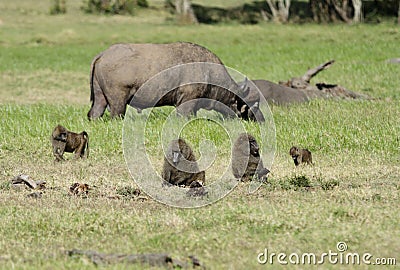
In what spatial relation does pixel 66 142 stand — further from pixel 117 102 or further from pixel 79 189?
pixel 117 102

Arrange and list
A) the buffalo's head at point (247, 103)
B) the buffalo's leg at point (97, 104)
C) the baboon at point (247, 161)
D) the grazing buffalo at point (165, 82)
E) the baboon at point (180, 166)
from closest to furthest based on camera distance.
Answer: the baboon at point (180, 166), the baboon at point (247, 161), the grazing buffalo at point (165, 82), the buffalo's head at point (247, 103), the buffalo's leg at point (97, 104)

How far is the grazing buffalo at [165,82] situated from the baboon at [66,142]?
2864 millimetres

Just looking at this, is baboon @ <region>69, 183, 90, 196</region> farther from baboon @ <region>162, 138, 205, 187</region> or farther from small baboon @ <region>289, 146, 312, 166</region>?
small baboon @ <region>289, 146, 312, 166</region>

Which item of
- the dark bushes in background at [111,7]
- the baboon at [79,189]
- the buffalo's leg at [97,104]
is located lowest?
the dark bushes in background at [111,7]

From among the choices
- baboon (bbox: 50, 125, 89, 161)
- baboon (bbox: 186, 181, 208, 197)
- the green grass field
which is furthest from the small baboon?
baboon (bbox: 50, 125, 89, 161)

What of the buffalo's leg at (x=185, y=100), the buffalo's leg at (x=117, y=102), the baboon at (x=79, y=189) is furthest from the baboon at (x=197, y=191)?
the buffalo's leg at (x=117, y=102)

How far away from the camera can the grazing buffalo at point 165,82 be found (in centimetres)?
1339

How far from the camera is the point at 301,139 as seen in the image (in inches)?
456

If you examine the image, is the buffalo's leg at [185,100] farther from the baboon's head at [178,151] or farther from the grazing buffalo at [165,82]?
the baboon's head at [178,151]

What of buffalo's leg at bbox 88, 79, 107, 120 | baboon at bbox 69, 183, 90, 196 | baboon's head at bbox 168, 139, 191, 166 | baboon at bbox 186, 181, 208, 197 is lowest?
buffalo's leg at bbox 88, 79, 107, 120

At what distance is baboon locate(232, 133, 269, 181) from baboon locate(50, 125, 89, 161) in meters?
2.45

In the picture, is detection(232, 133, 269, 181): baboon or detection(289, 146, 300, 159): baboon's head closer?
detection(232, 133, 269, 181): baboon

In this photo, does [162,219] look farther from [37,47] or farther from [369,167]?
[37,47]

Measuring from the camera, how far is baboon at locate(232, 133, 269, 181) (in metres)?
9.01
